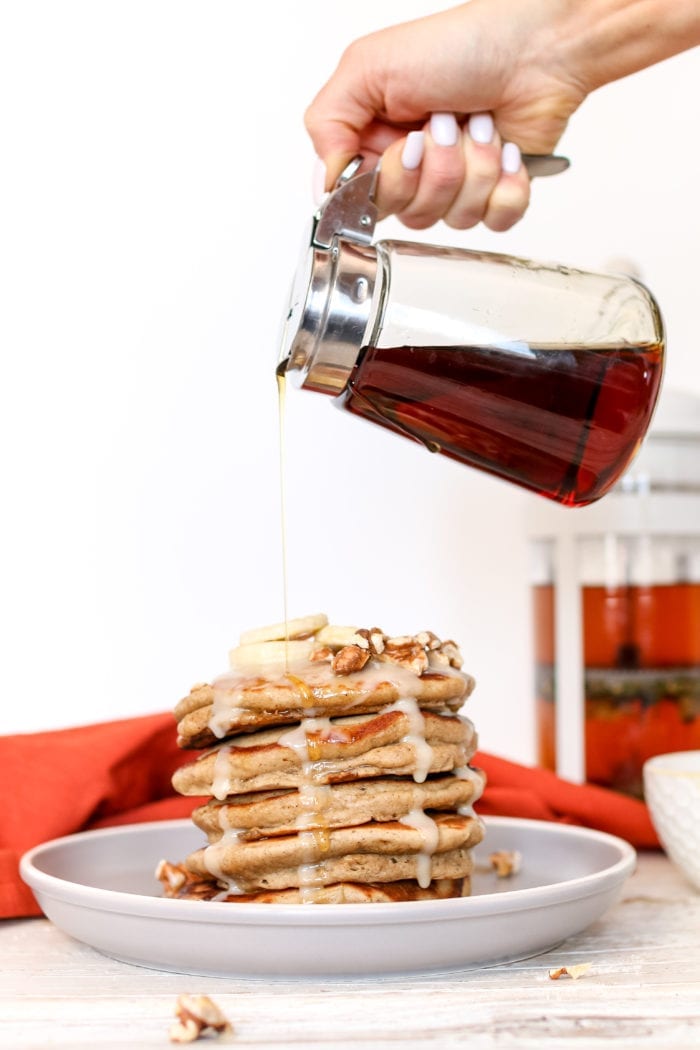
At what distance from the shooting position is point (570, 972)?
921 mm

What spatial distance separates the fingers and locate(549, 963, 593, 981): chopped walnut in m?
0.79

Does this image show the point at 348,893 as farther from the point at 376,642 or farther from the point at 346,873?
the point at 376,642

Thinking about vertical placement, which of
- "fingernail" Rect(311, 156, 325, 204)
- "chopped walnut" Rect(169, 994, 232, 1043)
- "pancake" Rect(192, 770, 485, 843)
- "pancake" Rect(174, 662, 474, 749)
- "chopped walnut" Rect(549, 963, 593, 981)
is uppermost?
"fingernail" Rect(311, 156, 325, 204)

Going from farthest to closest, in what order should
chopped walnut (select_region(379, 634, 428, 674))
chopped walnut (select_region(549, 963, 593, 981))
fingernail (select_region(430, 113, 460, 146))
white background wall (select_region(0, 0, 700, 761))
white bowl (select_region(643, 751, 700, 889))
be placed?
white background wall (select_region(0, 0, 700, 761)) < fingernail (select_region(430, 113, 460, 146)) < white bowl (select_region(643, 751, 700, 889)) < chopped walnut (select_region(379, 634, 428, 674)) < chopped walnut (select_region(549, 963, 593, 981))

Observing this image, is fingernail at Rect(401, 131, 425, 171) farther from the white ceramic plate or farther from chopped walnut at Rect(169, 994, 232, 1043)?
chopped walnut at Rect(169, 994, 232, 1043)

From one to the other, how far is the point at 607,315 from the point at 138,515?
3.68ft

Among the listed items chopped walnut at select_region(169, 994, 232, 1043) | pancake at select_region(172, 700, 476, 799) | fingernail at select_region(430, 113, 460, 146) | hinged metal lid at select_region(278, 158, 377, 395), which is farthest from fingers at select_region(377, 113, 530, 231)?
chopped walnut at select_region(169, 994, 232, 1043)

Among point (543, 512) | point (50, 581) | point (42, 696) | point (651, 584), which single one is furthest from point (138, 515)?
point (651, 584)

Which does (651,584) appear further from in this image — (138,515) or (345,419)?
(138,515)

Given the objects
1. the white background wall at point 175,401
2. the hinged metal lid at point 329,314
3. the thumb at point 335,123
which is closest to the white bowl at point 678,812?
the hinged metal lid at point 329,314

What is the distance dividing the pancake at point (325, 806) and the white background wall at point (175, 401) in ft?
3.41

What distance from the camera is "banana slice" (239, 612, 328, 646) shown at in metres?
1.08

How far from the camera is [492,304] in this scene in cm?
104

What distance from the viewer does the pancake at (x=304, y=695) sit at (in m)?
0.97
